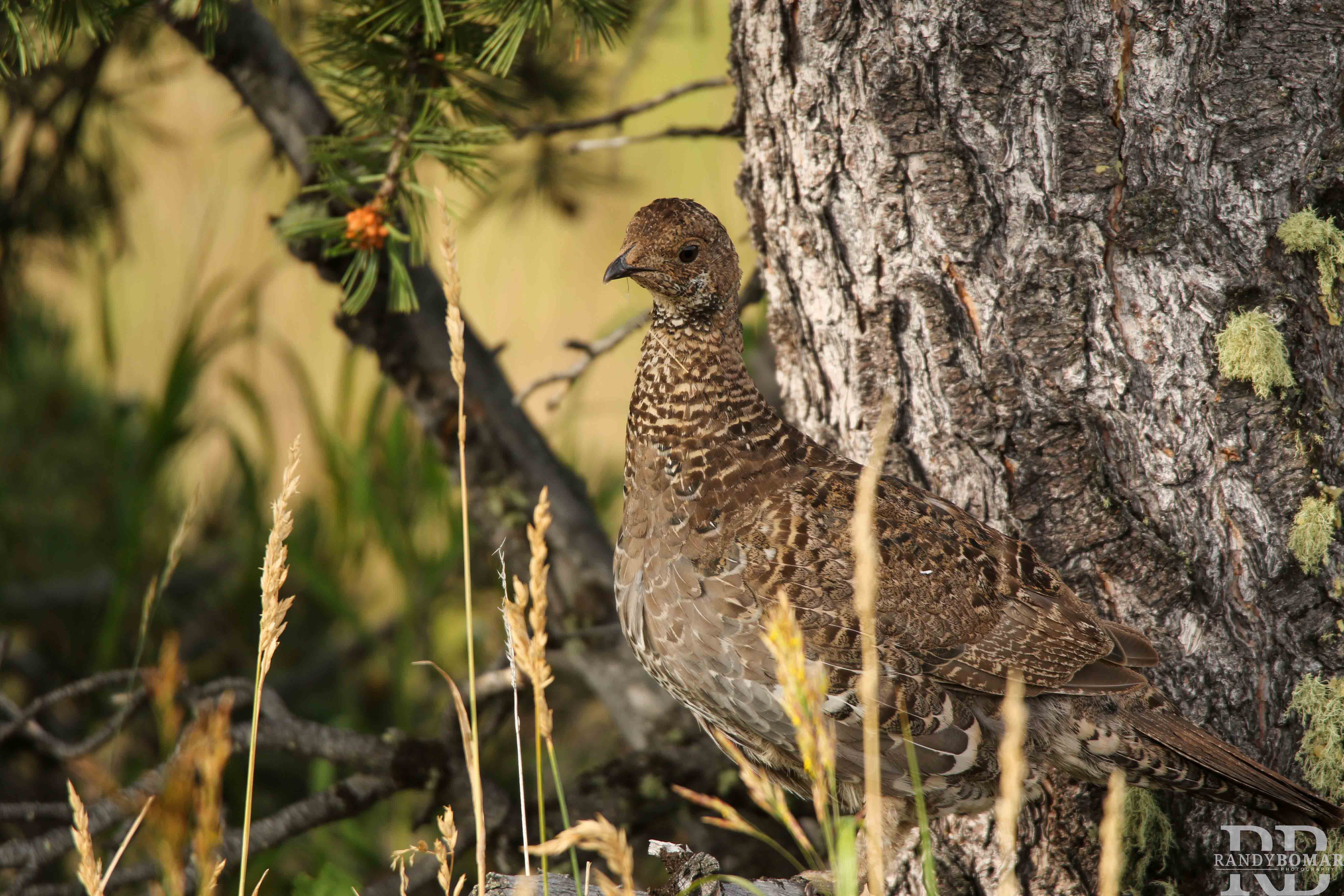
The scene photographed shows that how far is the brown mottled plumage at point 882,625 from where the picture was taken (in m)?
2.45

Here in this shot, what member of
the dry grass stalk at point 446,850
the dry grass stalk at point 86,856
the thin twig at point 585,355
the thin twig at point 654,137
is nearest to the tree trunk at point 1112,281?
the thin twig at point 654,137

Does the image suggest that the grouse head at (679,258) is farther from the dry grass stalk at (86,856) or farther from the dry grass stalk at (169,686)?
the dry grass stalk at (86,856)

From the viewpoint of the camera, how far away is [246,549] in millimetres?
5355

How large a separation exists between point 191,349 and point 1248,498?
388 cm

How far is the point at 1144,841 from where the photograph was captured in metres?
2.74

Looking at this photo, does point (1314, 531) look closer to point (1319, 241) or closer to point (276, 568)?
point (1319, 241)

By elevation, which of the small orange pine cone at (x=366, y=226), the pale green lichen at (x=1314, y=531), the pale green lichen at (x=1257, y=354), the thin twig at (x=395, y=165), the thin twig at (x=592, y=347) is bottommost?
the pale green lichen at (x=1314, y=531)

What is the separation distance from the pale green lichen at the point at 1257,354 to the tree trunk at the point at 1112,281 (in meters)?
0.04

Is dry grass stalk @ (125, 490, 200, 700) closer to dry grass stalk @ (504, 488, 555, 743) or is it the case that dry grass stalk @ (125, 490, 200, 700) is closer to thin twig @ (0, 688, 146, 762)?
thin twig @ (0, 688, 146, 762)

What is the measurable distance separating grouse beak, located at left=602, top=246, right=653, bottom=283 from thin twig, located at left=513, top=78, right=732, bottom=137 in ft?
3.13

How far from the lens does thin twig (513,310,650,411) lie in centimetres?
347

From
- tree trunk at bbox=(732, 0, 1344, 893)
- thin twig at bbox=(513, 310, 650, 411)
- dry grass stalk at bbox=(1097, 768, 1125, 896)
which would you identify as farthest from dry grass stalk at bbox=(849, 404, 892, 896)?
thin twig at bbox=(513, 310, 650, 411)

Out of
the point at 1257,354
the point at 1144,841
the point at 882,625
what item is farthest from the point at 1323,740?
the point at 882,625

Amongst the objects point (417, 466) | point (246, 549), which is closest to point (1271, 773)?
point (417, 466)
